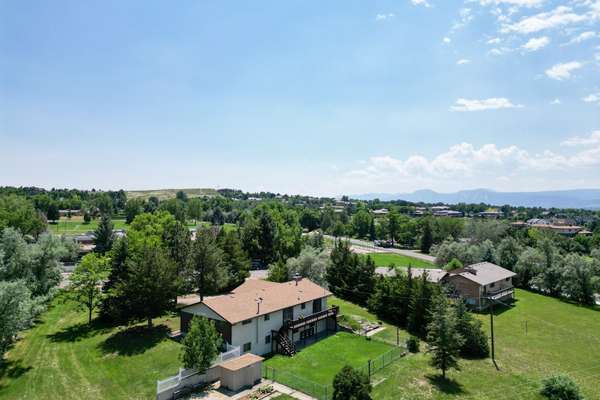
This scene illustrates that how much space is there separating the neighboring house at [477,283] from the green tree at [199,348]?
32632mm

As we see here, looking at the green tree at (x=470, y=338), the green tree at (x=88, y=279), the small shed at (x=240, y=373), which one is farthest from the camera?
the green tree at (x=88, y=279)

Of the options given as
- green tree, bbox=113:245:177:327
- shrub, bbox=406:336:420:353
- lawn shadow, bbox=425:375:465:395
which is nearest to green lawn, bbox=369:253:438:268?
shrub, bbox=406:336:420:353

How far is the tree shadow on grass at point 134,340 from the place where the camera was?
33.4 meters

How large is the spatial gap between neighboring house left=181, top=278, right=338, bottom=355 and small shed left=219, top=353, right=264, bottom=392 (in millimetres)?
3961

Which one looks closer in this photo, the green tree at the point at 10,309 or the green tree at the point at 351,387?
the green tree at the point at 351,387

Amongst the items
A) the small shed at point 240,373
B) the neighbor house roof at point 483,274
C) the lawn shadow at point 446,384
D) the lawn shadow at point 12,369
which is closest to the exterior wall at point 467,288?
the neighbor house roof at point 483,274

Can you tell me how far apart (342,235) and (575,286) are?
9389 cm

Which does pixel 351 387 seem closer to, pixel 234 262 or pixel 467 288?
pixel 234 262

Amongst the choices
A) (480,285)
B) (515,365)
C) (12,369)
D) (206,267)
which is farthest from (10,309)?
(480,285)

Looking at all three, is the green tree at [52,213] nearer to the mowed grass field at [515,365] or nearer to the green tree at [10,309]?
the green tree at [10,309]

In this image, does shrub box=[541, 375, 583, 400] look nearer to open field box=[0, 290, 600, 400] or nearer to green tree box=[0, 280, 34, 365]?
open field box=[0, 290, 600, 400]

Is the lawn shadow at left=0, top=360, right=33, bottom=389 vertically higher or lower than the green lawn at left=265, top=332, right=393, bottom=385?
higher

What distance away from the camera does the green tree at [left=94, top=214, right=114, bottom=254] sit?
250 ft

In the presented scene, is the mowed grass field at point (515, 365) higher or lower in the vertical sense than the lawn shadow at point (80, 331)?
lower
